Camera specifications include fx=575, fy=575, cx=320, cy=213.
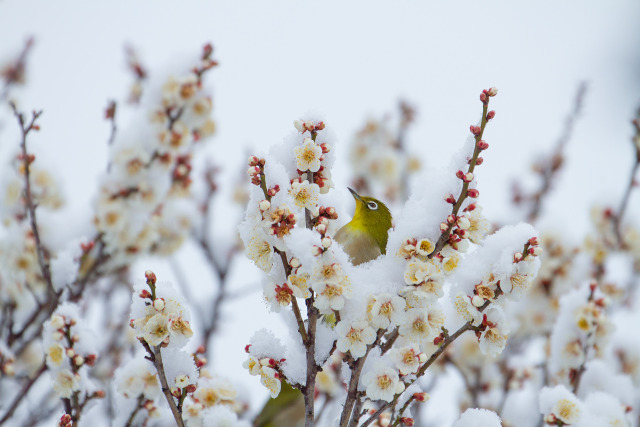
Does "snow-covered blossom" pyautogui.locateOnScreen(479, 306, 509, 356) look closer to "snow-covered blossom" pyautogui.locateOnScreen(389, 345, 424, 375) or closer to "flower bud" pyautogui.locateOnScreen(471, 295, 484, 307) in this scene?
"flower bud" pyautogui.locateOnScreen(471, 295, 484, 307)

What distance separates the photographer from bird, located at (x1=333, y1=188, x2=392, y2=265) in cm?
263

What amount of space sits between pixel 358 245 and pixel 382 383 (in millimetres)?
964

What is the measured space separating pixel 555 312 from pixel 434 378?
57.5 inches

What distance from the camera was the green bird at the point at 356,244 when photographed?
264cm

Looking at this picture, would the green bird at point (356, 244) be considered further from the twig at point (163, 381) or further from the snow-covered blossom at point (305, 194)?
the snow-covered blossom at point (305, 194)

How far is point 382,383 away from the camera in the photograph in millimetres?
1755

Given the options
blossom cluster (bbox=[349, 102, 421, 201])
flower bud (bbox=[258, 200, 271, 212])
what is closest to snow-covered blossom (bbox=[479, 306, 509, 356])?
flower bud (bbox=[258, 200, 271, 212])

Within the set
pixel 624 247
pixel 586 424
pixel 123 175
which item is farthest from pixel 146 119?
pixel 624 247

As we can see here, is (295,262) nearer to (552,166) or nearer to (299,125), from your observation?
(299,125)

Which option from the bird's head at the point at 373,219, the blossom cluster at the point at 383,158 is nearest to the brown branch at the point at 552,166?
the blossom cluster at the point at 383,158

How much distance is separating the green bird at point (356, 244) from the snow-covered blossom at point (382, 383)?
2.71 feet

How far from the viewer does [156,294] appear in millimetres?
1883

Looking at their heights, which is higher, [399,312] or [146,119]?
[146,119]

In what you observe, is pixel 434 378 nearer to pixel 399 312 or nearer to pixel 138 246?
pixel 138 246
